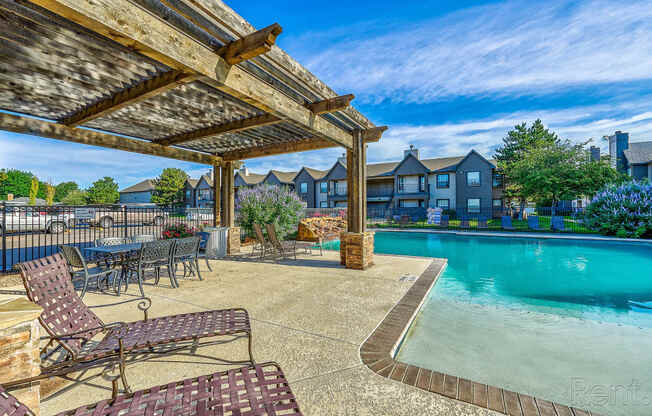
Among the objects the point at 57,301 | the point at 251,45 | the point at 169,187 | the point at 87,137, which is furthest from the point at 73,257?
the point at 169,187

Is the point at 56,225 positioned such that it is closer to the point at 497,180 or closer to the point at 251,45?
the point at 251,45

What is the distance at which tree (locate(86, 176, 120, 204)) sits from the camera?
5219 cm

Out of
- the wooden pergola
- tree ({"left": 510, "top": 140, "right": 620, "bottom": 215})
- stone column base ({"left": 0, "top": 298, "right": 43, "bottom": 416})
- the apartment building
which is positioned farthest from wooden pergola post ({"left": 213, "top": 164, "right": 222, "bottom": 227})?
the apartment building

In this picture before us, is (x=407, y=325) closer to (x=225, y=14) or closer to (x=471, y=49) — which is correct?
(x=225, y=14)

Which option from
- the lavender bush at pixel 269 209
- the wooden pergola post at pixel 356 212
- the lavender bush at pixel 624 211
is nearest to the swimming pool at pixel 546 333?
the wooden pergola post at pixel 356 212

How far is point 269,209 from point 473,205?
23.0m

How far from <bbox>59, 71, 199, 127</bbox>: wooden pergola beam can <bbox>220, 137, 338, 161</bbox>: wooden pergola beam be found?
12.5ft

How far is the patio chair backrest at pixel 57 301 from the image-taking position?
2234mm

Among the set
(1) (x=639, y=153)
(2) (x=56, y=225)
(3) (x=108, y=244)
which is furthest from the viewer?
(1) (x=639, y=153)

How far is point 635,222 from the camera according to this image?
1513cm

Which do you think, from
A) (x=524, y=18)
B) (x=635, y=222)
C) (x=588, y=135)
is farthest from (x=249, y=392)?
(x=588, y=135)

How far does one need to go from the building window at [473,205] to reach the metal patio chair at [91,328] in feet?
94.5

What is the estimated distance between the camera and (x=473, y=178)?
27125 millimetres

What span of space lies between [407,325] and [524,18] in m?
9.69
